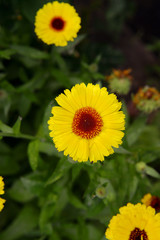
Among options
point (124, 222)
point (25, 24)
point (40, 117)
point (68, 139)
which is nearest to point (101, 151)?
point (68, 139)

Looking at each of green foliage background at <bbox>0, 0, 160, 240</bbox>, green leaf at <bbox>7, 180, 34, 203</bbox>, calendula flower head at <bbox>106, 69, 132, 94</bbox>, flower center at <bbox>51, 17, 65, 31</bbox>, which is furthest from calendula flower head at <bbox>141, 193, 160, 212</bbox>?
flower center at <bbox>51, 17, 65, 31</bbox>

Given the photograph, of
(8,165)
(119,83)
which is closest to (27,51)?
(119,83)

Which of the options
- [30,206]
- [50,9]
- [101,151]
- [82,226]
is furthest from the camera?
[30,206]

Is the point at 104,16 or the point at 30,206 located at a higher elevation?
the point at 104,16

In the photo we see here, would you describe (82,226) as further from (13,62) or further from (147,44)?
(147,44)

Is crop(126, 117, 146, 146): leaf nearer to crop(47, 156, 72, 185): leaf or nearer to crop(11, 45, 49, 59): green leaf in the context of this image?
crop(47, 156, 72, 185): leaf

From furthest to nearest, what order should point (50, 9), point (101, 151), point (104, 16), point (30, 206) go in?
point (104, 16)
point (30, 206)
point (50, 9)
point (101, 151)

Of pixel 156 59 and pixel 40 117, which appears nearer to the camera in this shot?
pixel 40 117
